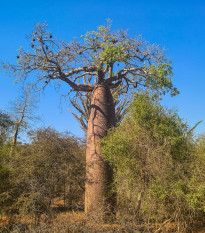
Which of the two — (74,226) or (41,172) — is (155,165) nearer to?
(74,226)

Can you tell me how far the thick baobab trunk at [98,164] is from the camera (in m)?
7.53

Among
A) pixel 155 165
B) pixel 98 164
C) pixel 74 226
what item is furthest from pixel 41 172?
pixel 155 165

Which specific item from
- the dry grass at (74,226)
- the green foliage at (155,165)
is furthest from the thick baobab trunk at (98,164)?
the dry grass at (74,226)

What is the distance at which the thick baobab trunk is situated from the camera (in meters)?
7.53

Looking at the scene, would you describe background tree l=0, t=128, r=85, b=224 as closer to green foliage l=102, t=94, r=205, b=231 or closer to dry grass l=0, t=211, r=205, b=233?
dry grass l=0, t=211, r=205, b=233

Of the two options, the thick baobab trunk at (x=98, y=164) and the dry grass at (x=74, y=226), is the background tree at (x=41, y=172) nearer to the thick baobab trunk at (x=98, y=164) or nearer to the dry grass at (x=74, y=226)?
the dry grass at (x=74, y=226)

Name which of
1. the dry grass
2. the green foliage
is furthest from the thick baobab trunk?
the dry grass

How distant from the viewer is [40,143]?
8.11 metres

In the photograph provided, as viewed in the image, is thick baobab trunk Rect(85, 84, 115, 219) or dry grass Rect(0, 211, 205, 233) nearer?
dry grass Rect(0, 211, 205, 233)

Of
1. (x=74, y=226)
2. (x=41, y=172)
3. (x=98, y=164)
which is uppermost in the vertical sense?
(x=98, y=164)

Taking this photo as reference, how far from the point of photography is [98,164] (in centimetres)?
775

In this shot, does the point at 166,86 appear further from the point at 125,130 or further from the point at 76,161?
the point at 76,161

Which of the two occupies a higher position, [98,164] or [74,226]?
[98,164]

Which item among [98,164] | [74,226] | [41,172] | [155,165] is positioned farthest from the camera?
[98,164]
